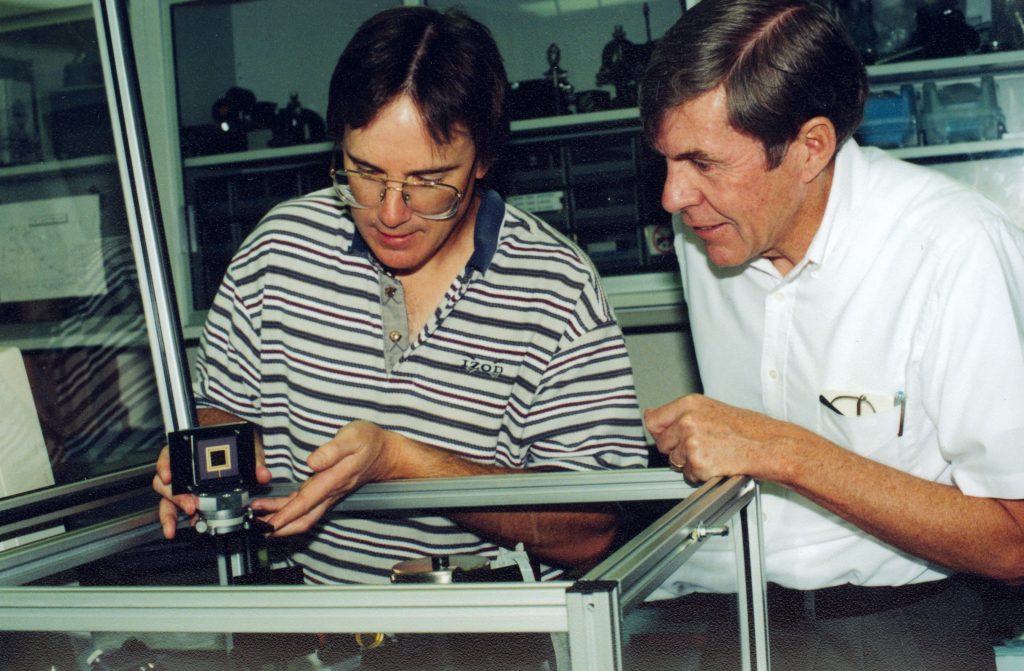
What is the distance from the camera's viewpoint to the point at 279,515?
1088 millimetres

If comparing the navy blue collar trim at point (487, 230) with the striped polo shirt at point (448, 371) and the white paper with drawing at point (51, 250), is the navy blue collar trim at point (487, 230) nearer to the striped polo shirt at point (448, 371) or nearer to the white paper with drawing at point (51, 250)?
the striped polo shirt at point (448, 371)

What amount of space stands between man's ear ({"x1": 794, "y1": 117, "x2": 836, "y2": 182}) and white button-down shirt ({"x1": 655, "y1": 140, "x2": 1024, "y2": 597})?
0.16 feet

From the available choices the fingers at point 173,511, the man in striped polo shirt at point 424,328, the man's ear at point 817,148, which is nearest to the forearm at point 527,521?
the man in striped polo shirt at point 424,328

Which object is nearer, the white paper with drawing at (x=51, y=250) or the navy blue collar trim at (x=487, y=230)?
the navy blue collar trim at (x=487, y=230)

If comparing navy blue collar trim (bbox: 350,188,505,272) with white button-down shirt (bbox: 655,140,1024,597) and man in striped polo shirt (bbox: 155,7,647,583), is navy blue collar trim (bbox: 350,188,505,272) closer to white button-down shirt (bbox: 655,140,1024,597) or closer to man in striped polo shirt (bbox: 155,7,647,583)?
man in striped polo shirt (bbox: 155,7,647,583)

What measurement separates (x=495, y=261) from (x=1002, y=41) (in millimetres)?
1886

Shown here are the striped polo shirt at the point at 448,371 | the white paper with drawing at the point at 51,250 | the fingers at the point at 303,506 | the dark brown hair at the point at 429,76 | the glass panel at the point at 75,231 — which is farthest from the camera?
the glass panel at the point at 75,231

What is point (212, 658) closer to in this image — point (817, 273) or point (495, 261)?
point (495, 261)

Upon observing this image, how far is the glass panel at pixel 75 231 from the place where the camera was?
247 cm

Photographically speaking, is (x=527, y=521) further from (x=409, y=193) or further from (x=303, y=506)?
(x=409, y=193)

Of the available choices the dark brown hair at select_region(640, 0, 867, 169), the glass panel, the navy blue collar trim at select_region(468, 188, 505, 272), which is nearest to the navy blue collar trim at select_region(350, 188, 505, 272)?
the navy blue collar trim at select_region(468, 188, 505, 272)

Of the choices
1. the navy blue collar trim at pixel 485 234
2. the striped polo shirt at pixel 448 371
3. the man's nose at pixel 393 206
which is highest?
the man's nose at pixel 393 206

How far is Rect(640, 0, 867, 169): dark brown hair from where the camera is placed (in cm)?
123

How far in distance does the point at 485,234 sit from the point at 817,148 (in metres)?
0.42
